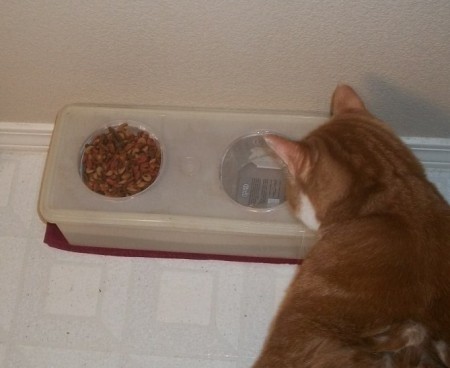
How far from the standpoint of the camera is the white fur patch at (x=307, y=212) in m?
1.12

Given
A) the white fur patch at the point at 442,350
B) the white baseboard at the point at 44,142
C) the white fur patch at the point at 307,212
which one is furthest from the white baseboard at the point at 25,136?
the white fur patch at the point at 442,350

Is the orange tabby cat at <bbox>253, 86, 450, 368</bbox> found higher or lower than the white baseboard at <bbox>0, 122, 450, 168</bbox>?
higher

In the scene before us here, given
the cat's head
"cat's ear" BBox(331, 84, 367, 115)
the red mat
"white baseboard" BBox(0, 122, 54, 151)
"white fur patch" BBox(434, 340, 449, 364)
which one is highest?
"cat's ear" BBox(331, 84, 367, 115)

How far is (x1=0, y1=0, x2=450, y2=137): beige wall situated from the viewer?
121cm

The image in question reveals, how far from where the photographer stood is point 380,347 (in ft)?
3.00

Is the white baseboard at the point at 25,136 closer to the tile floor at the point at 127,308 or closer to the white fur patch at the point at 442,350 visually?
the tile floor at the point at 127,308

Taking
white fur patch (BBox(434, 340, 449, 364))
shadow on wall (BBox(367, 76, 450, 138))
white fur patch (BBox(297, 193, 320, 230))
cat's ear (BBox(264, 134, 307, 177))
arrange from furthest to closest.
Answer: shadow on wall (BBox(367, 76, 450, 138)) → white fur patch (BBox(297, 193, 320, 230)) → cat's ear (BBox(264, 134, 307, 177)) → white fur patch (BBox(434, 340, 449, 364))

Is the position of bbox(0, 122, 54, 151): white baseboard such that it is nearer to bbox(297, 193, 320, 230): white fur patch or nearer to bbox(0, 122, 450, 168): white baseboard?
bbox(0, 122, 450, 168): white baseboard

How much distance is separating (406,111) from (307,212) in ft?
1.70

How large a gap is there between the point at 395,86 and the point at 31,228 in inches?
41.5

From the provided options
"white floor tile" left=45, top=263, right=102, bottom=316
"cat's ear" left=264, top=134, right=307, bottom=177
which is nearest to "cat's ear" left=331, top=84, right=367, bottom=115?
"cat's ear" left=264, top=134, right=307, bottom=177

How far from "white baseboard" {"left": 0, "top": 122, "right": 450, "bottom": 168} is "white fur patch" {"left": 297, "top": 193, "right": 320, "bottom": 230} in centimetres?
56

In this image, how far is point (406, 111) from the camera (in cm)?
147

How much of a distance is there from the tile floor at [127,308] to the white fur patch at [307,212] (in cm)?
39
